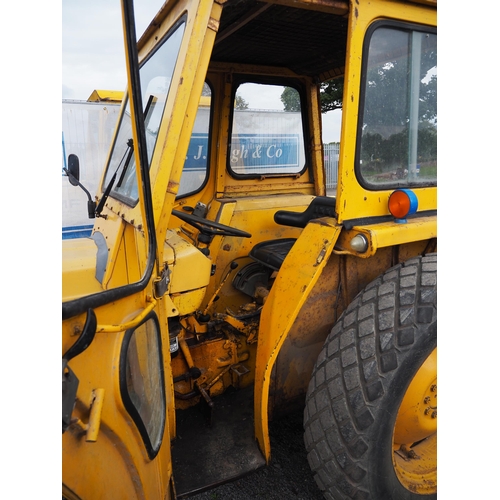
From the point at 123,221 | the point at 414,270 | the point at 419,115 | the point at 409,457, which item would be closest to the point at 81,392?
the point at 123,221

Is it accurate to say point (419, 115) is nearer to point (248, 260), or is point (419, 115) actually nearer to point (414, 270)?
point (414, 270)

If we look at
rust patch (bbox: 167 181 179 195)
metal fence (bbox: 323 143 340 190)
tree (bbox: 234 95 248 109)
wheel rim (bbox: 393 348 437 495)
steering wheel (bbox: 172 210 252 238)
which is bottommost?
wheel rim (bbox: 393 348 437 495)

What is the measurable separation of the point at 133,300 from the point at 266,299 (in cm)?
84

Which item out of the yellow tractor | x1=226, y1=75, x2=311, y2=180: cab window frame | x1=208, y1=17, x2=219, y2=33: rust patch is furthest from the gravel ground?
x1=208, y1=17, x2=219, y2=33: rust patch

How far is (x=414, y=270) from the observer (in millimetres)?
1737

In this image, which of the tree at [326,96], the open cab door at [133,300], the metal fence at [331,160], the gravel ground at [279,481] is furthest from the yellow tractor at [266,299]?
the metal fence at [331,160]

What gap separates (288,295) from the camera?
5.86ft

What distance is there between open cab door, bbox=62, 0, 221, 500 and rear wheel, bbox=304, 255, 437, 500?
0.65 meters

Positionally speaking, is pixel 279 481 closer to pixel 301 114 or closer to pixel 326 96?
pixel 301 114

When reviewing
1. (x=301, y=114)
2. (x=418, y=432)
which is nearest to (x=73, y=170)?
(x=301, y=114)

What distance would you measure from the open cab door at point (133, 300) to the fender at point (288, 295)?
0.41 m

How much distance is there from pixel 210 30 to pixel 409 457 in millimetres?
2024

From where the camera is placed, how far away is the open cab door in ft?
3.29

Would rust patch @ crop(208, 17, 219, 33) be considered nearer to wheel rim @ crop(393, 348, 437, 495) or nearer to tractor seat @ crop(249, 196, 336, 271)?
tractor seat @ crop(249, 196, 336, 271)
